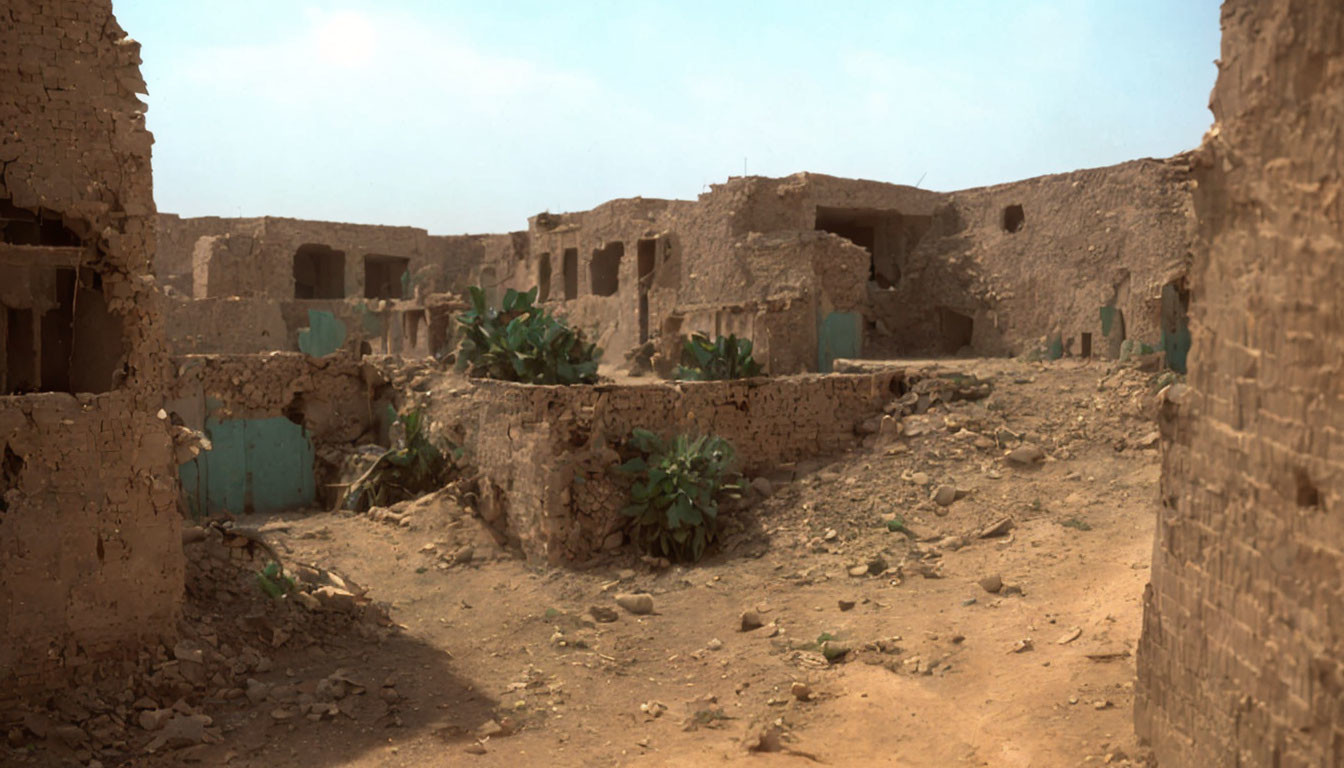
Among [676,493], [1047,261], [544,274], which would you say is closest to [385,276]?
[544,274]

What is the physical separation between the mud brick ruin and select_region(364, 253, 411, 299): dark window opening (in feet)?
28.6

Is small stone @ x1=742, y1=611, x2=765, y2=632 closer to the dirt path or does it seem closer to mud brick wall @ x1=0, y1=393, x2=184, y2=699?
the dirt path

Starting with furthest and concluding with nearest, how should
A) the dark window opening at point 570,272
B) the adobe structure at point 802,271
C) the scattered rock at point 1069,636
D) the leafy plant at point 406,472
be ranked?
1. the dark window opening at point 570,272
2. the adobe structure at point 802,271
3. the leafy plant at point 406,472
4. the scattered rock at point 1069,636

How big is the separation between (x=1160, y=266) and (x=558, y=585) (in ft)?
32.7

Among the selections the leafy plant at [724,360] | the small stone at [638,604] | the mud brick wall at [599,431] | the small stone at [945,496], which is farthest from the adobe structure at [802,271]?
the small stone at [638,604]

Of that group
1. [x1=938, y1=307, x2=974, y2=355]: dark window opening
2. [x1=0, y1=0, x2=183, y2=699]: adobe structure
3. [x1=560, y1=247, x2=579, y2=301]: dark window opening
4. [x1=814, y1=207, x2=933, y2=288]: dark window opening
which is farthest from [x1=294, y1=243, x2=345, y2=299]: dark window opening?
[x1=0, y1=0, x2=183, y2=699]: adobe structure

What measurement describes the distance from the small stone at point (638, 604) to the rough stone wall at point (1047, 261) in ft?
28.9

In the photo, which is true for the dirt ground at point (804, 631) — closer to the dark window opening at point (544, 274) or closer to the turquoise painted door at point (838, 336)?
the turquoise painted door at point (838, 336)

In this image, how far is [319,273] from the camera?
26.1 meters

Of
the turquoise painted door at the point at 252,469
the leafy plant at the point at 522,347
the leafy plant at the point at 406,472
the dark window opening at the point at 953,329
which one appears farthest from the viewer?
the dark window opening at the point at 953,329

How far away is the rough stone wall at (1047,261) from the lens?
14.3 meters

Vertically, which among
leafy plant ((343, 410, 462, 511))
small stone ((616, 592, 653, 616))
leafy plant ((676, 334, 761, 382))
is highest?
leafy plant ((676, 334, 761, 382))

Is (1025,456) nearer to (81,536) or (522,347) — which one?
(522,347)

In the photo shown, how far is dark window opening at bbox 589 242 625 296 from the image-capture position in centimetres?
2061
